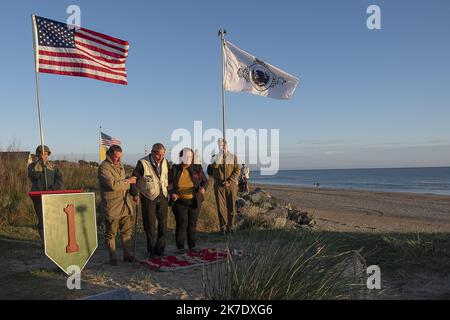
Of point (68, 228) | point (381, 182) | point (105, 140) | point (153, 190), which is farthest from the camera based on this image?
point (381, 182)

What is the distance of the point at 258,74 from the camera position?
32.1 feet

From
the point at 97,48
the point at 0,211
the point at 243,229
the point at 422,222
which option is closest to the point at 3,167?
the point at 0,211

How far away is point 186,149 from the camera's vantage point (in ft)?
24.1

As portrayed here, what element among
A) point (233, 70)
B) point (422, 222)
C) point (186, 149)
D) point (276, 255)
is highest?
point (233, 70)

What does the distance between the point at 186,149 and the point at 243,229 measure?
333 centimetres

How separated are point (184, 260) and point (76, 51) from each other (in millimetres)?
4133

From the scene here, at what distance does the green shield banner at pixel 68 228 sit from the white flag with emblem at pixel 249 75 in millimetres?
4839

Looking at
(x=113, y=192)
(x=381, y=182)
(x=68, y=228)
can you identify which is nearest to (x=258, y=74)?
(x=113, y=192)
